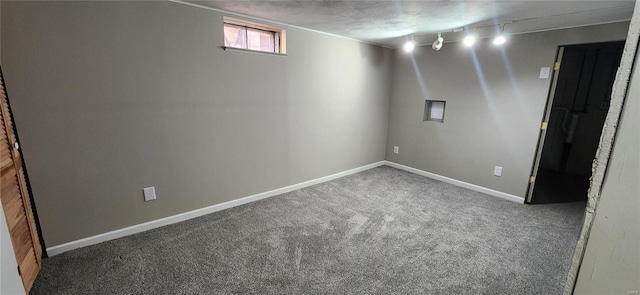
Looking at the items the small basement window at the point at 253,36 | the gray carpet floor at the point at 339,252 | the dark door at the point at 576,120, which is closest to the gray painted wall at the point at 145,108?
the small basement window at the point at 253,36

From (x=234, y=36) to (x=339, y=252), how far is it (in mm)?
2384

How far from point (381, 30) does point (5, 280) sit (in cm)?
338

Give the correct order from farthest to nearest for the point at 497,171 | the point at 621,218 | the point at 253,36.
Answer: the point at 497,171 → the point at 253,36 → the point at 621,218

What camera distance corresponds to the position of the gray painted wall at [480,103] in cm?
299

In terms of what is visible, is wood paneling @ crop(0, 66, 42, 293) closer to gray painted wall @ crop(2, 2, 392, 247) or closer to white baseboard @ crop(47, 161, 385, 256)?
gray painted wall @ crop(2, 2, 392, 247)

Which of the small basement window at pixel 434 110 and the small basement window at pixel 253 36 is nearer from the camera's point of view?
the small basement window at pixel 253 36

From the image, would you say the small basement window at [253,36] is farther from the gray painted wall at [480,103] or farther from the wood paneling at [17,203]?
the gray painted wall at [480,103]

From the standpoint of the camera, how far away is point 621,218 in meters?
0.42

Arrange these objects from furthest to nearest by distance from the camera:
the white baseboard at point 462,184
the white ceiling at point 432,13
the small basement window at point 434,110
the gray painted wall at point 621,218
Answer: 1. the small basement window at point 434,110
2. the white baseboard at point 462,184
3. the white ceiling at point 432,13
4. the gray painted wall at point 621,218

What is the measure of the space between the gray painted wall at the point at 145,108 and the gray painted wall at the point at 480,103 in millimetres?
1544

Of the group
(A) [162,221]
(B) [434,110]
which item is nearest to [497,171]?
(B) [434,110]

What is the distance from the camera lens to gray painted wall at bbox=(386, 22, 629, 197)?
2.99m

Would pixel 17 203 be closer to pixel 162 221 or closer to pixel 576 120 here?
pixel 162 221

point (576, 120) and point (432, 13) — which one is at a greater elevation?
point (432, 13)
